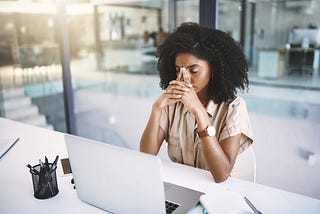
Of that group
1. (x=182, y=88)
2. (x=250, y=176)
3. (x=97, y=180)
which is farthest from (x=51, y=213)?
(x=250, y=176)

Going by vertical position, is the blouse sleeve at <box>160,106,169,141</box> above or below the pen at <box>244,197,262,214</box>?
above

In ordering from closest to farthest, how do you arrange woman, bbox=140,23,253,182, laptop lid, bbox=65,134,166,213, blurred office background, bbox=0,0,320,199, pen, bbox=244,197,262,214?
laptop lid, bbox=65,134,166,213 → pen, bbox=244,197,262,214 → woman, bbox=140,23,253,182 → blurred office background, bbox=0,0,320,199

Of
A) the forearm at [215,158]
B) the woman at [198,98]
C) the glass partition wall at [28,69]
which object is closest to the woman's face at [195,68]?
the woman at [198,98]

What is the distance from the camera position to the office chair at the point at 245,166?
1.38 meters

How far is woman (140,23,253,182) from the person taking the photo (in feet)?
4.46

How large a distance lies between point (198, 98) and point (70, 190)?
0.69 meters

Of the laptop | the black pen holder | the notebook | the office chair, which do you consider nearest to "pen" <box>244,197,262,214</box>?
the laptop

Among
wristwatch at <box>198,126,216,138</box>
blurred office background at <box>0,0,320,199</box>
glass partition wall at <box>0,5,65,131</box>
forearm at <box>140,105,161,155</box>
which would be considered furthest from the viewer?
glass partition wall at <box>0,5,65,131</box>

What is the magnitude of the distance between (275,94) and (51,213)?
4.15m

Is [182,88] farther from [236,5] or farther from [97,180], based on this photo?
[236,5]

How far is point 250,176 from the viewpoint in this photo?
54.6 inches

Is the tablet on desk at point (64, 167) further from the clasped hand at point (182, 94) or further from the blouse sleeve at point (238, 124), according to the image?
the blouse sleeve at point (238, 124)

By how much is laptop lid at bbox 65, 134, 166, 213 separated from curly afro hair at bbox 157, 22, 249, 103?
2.46 feet

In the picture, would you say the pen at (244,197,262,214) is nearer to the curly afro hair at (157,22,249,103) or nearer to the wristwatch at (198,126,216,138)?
the wristwatch at (198,126,216,138)
